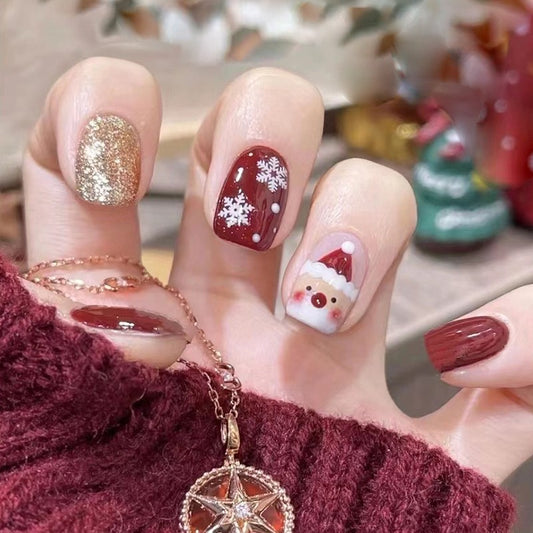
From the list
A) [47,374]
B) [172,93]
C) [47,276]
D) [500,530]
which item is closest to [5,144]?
[172,93]

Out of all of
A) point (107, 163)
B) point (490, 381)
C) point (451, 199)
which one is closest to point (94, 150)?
point (107, 163)

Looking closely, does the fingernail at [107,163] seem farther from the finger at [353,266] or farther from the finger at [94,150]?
the finger at [353,266]

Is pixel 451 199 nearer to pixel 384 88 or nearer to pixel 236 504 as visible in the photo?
pixel 384 88

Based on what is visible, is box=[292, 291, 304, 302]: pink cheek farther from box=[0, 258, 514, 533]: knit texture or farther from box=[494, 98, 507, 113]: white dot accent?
box=[494, 98, 507, 113]: white dot accent

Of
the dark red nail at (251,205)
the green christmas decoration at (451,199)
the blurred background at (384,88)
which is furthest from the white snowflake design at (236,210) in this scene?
the green christmas decoration at (451,199)

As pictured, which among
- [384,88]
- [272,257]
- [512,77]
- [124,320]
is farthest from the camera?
[384,88]

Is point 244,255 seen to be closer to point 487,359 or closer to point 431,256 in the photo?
point 487,359
